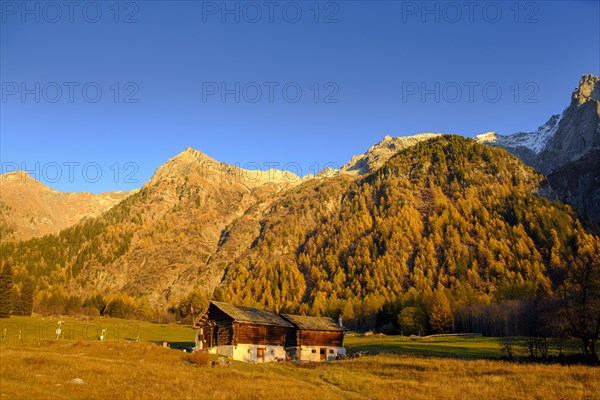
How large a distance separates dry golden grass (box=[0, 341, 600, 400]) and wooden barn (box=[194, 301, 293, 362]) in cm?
1591

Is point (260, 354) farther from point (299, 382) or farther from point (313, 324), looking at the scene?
point (299, 382)

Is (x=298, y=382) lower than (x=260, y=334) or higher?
lower

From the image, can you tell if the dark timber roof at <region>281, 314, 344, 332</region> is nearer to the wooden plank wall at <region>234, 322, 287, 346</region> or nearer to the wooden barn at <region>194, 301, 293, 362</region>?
the wooden barn at <region>194, 301, 293, 362</region>

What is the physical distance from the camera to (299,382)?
1293 inches

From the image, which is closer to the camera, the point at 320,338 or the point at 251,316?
the point at 251,316

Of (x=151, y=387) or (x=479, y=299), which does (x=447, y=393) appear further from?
(x=479, y=299)

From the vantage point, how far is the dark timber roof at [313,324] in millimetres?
65000

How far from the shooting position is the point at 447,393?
2738cm

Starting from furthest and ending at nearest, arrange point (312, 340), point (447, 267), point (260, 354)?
point (447, 267) → point (312, 340) → point (260, 354)

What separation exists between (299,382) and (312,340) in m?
33.5

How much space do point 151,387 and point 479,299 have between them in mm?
112335

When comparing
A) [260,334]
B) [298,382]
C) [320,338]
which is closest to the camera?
[298,382]

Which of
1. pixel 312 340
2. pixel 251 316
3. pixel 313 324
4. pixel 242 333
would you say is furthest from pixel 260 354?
pixel 313 324

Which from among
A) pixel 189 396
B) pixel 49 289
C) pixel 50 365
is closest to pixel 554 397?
pixel 189 396
